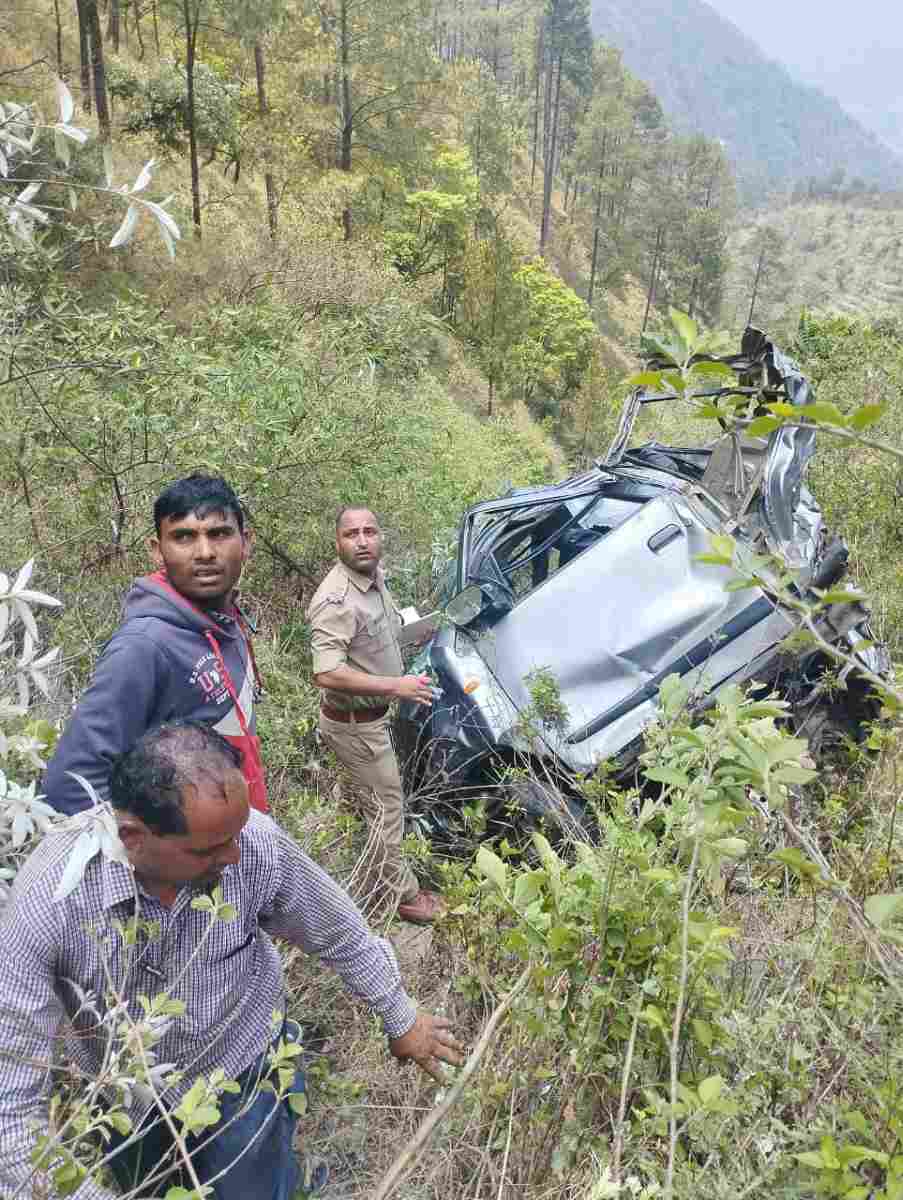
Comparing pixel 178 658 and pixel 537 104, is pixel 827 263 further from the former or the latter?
pixel 178 658

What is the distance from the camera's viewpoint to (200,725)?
1.66 metres

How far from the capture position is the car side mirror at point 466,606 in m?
4.45

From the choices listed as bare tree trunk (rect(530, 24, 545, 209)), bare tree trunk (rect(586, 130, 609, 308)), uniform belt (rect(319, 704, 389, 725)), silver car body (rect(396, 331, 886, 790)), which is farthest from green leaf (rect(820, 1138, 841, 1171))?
bare tree trunk (rect(530, 24, 545, 209))

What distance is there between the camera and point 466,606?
14.7 feet

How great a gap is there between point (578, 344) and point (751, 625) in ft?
92.5

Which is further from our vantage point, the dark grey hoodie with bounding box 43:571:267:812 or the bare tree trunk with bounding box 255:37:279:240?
the bare tree trunk with bounding box 255:37:279:240

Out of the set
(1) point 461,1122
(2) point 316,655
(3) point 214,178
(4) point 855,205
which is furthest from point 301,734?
(4) point 855,205

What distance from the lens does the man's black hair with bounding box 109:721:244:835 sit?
148 centimetres

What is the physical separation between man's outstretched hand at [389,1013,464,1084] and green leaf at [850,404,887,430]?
62.3 inches

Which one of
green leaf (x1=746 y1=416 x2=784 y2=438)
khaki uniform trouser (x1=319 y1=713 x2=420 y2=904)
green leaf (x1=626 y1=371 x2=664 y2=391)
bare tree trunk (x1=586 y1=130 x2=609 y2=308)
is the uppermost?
green leaf (x1=746 y1=416 x2=784 y2=438)

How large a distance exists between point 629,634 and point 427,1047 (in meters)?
2.57

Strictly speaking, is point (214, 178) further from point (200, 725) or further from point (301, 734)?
point (200, 725)

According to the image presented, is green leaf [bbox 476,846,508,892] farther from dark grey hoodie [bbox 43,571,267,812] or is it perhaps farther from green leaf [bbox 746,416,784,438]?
green leaf [bbox 746,416,784,438]

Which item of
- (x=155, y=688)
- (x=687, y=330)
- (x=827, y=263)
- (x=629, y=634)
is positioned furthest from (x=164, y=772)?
(x=827, y=263)
